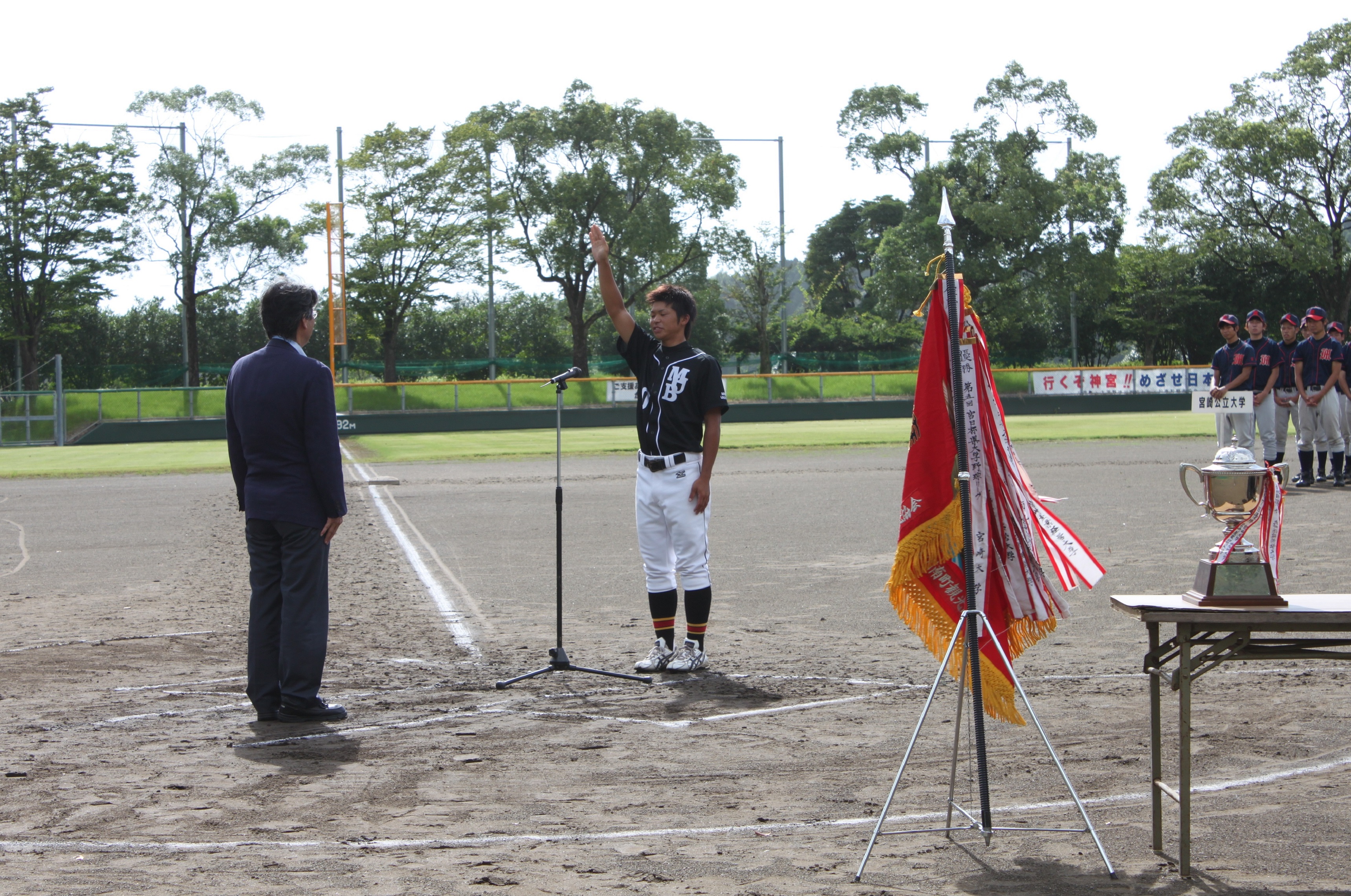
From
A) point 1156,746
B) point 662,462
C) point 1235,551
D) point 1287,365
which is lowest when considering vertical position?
point 1156,746

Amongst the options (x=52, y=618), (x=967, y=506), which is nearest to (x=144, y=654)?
(x=52, y=618)

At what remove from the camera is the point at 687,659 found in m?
6.49

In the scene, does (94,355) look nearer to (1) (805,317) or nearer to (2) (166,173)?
(2) (166,173)

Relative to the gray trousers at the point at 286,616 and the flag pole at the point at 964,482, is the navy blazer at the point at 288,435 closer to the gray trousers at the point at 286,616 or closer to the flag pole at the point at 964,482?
the gray trousers at the point at 286,616

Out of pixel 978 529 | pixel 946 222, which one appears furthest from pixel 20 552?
pixel 946 222

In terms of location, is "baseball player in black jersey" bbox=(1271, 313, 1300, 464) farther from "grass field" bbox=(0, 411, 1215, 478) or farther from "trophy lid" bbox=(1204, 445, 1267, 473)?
"trophy lid" bbox=(1204, 445, 1267, 473)

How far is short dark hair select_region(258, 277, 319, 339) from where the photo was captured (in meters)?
5.71

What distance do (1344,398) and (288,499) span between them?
48.9 ft

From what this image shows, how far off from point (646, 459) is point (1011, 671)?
2.87m

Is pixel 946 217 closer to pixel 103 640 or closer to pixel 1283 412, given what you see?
pixel 103 640

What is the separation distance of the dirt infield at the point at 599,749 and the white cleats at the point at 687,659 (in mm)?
112

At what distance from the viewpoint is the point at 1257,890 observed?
3436mm

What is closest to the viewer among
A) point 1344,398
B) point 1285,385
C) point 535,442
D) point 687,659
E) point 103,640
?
point 687,659

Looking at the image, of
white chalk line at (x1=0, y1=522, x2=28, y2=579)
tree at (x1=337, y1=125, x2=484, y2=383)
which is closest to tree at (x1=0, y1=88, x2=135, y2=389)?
tree at (x1=337, y1=125, x2=484, y2=383)
